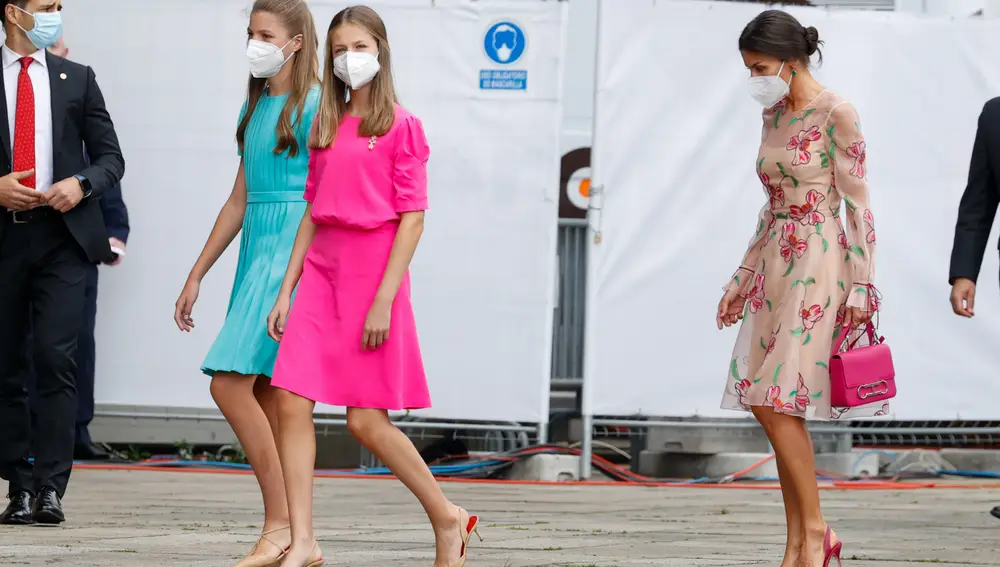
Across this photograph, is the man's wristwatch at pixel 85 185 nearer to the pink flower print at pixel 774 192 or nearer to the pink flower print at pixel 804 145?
the pink flower print at pixel 774 192

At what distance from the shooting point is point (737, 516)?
262 inches

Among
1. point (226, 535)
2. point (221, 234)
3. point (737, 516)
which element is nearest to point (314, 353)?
point (221, 234)

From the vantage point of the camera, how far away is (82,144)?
19.9ft

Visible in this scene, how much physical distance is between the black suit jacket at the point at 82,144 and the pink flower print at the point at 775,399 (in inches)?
104

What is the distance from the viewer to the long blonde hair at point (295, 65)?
4.77 m

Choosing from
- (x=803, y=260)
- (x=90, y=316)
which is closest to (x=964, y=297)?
(x=803, y=260)

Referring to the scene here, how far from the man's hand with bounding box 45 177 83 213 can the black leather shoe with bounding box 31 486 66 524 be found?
101cm

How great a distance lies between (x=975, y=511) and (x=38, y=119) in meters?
4.27

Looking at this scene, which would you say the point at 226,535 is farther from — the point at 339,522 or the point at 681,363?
the point at 681,363

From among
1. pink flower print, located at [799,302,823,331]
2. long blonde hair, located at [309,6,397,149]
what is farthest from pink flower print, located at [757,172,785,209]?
long blonde hair, located at [309,6,397,149]

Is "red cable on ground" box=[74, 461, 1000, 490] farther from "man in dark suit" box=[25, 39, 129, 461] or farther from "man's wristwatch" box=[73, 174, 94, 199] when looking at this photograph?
"man's wristwatch" box=[73, 174, 94, 199]

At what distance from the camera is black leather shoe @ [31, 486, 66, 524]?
5664 mm

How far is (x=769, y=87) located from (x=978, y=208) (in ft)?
4.73

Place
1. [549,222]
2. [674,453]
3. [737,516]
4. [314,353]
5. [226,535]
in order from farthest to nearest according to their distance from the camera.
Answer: [674,453] < [549,222] < [737,516] < [226,535] < [314,353]
